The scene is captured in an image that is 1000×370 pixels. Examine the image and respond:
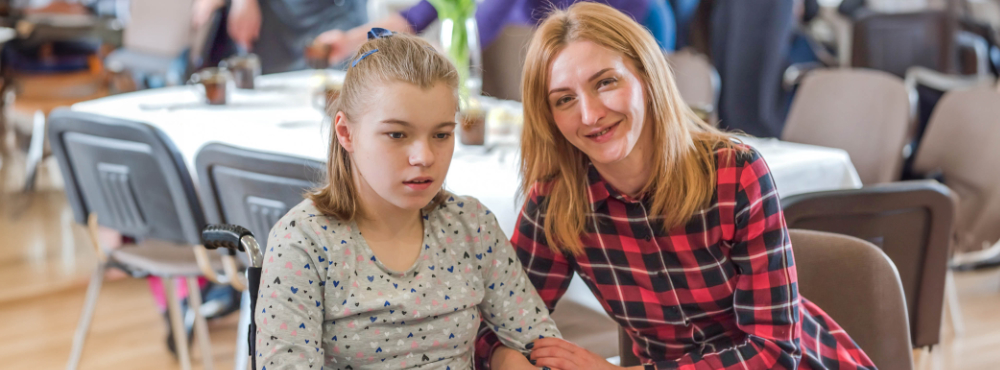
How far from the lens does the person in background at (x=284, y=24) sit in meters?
3.74

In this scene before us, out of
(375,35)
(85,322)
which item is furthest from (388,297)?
(85,322)

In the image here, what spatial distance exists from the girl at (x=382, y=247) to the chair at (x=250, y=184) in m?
0.34

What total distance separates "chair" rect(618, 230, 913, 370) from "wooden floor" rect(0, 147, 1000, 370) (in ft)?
4.59

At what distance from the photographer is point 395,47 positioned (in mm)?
1051

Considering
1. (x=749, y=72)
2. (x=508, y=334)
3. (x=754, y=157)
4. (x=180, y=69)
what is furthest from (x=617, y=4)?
(x=180, y=69)

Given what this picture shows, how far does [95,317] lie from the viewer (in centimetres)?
297

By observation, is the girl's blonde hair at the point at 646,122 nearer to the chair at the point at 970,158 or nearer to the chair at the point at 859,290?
the chair at the point at 859,290

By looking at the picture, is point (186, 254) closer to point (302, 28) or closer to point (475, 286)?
point (475, 286)

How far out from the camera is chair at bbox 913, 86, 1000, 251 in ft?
7.32

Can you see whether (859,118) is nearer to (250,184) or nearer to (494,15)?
(494,15)

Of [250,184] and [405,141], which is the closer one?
[405,141]

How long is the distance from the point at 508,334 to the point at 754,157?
44 cm

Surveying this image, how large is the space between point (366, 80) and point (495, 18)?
2038mm

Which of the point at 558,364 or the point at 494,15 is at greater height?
the point at 494,15
